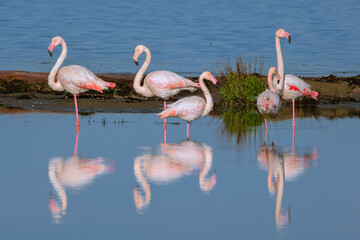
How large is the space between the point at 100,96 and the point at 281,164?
9564 mm

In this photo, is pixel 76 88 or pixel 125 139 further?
pixel 76 88

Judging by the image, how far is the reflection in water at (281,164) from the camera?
7.63 metres

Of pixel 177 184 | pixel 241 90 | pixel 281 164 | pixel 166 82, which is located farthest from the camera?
pixel 241 90

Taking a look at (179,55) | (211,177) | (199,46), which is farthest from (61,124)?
(199,46)

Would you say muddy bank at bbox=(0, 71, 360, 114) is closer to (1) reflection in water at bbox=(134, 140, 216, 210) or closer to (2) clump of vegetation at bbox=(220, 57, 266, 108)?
(2) clump of vegetation at bbox=(220, 57, 266, 108)

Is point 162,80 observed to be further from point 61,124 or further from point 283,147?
point 283,147

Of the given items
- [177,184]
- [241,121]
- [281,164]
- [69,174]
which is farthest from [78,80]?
[177,184]

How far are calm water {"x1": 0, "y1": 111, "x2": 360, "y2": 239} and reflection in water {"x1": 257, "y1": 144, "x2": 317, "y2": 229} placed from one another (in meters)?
0.01

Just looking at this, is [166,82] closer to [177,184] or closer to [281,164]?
[281,164]

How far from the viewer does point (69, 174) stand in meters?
8.80

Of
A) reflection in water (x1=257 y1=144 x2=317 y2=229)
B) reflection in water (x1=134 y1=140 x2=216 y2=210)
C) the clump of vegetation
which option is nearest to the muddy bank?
the clump of vegetation

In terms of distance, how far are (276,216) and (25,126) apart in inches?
277

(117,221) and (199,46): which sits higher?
(199,46)

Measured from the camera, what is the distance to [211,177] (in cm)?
867
